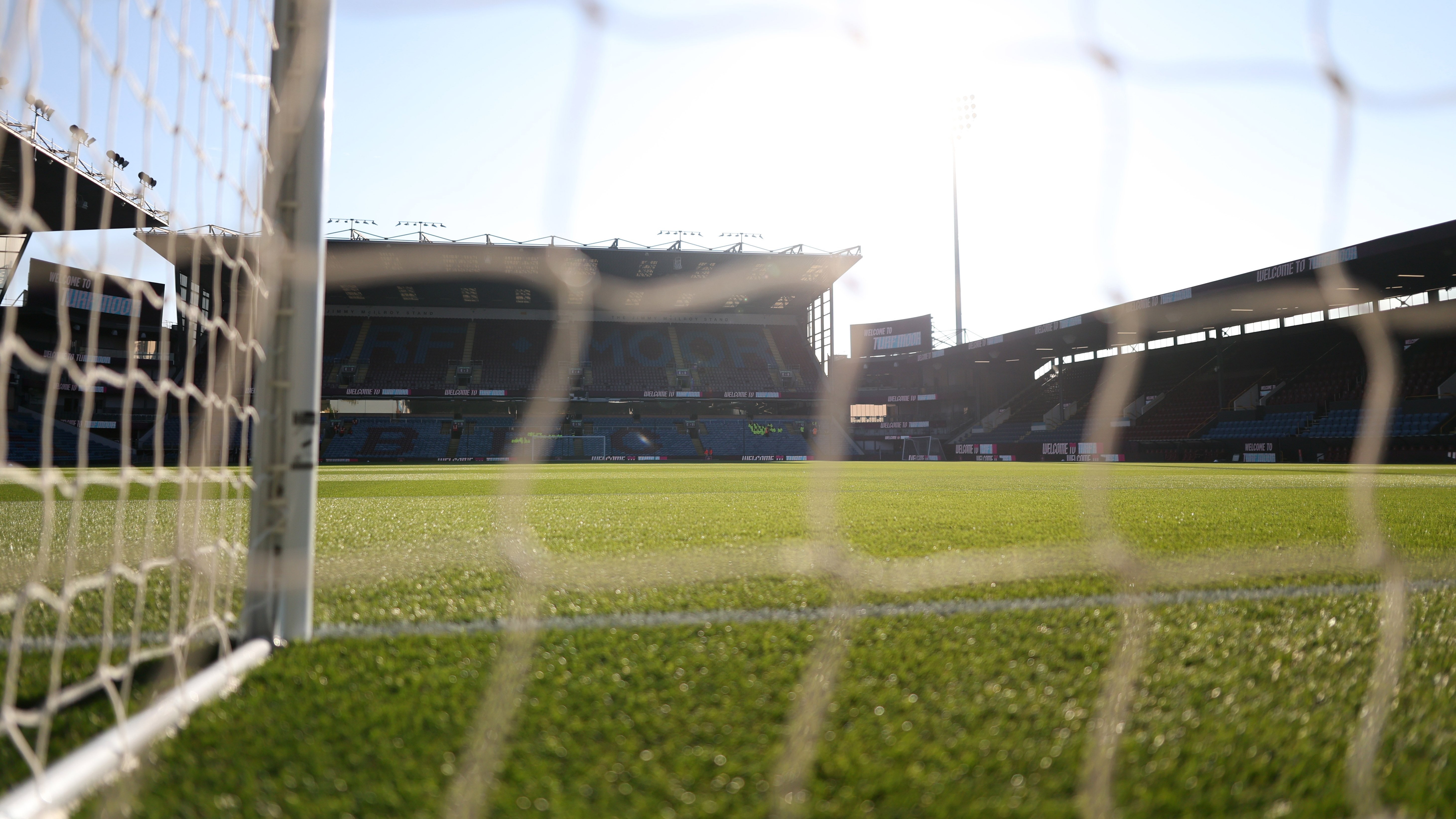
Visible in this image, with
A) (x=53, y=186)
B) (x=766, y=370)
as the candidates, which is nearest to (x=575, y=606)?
(x=53, y=186)

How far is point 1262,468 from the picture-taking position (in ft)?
39.7

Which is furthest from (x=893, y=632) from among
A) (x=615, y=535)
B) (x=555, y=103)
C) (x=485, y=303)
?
(x=485, y=303)

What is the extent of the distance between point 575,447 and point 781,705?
2487cm

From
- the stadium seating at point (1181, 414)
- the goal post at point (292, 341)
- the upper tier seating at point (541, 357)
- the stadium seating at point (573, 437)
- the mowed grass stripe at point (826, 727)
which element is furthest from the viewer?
the upper tier seating at point (541, 357)

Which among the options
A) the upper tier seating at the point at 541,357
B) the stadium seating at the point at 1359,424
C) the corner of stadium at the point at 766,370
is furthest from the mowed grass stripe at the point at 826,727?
the upper tier seating at the point at 541,357

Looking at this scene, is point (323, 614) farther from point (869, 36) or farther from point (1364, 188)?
point (1364, 188)

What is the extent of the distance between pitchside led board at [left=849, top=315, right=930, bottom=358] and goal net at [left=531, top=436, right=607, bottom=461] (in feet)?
48.9

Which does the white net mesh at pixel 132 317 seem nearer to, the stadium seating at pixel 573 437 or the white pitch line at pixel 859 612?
the white pitch line at pixel 859 612

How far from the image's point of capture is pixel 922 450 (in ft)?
101

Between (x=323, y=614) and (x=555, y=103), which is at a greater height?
(x=555, y=103)

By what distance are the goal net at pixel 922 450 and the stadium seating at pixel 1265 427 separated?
10.5m

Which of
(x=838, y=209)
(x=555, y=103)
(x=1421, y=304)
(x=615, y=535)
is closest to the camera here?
(x=555, y=103)

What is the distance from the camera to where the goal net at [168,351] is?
0.93 m

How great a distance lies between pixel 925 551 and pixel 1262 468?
1250 centimetres
